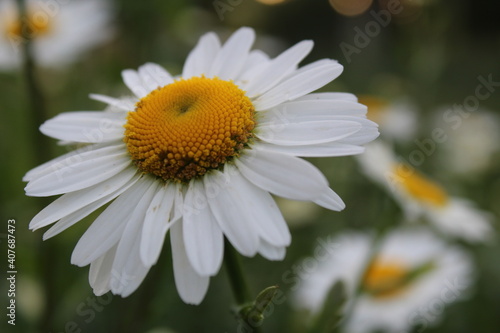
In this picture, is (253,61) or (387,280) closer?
(253,61)

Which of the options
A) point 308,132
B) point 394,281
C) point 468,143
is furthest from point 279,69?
point 468,143

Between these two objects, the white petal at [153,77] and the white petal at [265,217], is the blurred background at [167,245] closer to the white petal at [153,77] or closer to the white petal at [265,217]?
the white petal at [153,77]

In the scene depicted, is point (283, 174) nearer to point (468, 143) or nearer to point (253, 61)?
point (253, 61)

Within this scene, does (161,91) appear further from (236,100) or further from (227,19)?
(227,19)

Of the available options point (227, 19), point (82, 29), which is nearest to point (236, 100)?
point (82, 29)

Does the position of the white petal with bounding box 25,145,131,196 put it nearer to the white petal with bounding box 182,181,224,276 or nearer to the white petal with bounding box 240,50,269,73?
the white petal with bounding box 182,181,224,276

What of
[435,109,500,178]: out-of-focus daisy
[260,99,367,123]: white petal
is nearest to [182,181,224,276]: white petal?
[260,99,367,123]: white petal
